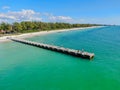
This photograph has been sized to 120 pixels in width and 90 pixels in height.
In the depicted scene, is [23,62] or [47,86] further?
[23,62]

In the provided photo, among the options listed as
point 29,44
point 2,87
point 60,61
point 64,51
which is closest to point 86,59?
point 60,61

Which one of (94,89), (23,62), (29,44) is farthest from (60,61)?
(29,44)

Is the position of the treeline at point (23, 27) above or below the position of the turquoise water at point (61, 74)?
above

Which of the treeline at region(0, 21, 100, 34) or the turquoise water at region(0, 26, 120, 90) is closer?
the turquoise water at region(0, 26, 120, 90)

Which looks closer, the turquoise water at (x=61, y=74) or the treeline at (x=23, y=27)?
the turquoise water at (x=61, y=74)

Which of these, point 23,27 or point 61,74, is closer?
point 61,74

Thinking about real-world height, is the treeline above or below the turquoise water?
above

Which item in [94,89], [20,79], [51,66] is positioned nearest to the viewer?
[94,89]

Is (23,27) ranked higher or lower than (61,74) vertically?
higher

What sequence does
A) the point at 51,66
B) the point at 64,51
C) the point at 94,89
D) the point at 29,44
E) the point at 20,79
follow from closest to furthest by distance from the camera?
the point at 94,89 < the point at 20,79 < the point at 51,66 < the point at 64,51 < the point at 29,44

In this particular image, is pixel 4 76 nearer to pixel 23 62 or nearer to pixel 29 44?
pixel 23 62
